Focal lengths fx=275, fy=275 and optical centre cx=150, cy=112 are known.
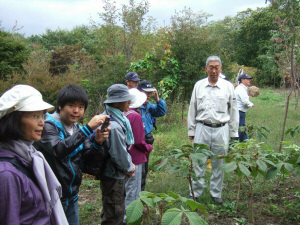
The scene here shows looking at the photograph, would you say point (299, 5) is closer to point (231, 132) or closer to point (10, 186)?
point (231, 132)

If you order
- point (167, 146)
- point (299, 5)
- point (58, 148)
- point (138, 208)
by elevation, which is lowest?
point (167, 146)

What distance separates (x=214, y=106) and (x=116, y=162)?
1762mm

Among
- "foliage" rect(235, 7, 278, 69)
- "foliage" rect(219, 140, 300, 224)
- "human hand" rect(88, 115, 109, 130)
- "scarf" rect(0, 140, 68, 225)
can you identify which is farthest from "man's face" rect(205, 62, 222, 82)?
"foliage" rect(235, 7, 278, 69)

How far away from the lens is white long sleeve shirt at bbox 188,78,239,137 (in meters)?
3.76

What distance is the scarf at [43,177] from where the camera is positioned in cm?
139

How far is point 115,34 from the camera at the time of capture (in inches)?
495

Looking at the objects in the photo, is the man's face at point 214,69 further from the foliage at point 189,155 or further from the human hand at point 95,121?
the human hand at point 95,121

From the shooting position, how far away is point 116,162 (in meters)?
2.59

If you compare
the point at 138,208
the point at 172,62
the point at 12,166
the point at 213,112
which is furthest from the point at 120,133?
the point at 172,62

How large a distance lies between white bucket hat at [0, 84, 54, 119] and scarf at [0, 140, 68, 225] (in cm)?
17

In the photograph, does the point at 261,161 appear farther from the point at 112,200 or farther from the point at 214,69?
the point at 214,69

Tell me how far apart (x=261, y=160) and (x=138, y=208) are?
125 centimetres

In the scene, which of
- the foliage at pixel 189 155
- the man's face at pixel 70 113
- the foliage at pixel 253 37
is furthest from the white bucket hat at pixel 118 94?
the foliage at pixel 253 37

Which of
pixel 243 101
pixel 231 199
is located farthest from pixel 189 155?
pixel 243 101
